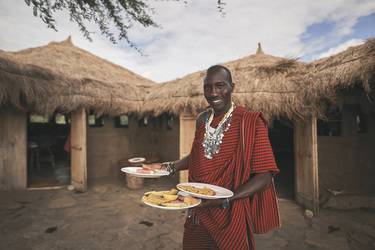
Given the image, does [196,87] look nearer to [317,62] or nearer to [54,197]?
[317,62]

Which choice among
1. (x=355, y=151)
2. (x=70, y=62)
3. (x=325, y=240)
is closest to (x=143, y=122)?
(x=70, y=62)

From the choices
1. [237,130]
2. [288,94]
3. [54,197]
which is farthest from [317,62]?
[54,197]

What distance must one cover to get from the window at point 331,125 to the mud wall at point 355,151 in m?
0.10

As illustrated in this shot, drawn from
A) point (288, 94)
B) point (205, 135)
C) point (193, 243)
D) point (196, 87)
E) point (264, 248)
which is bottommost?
point (264, 248)

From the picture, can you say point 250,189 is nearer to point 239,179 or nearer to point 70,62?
point 239,179

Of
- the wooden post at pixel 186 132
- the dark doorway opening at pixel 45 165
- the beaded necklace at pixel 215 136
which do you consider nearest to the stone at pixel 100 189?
the dark doorway opening at pixel 45 165

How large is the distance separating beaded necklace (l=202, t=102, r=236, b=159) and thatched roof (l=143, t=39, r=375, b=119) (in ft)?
9.94

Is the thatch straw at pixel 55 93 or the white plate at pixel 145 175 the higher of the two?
the thatch straw at pixel 55 93

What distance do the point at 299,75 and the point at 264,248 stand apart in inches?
140

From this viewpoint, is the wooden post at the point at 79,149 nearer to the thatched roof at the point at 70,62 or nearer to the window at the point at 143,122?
the thatched roof at the point at 70,62

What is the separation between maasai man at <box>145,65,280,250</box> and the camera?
4.04 feet

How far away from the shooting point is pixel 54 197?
5234 millimetres

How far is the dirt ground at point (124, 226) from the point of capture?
323 cm

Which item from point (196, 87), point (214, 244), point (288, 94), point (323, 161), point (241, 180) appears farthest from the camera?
point (196, 87)
